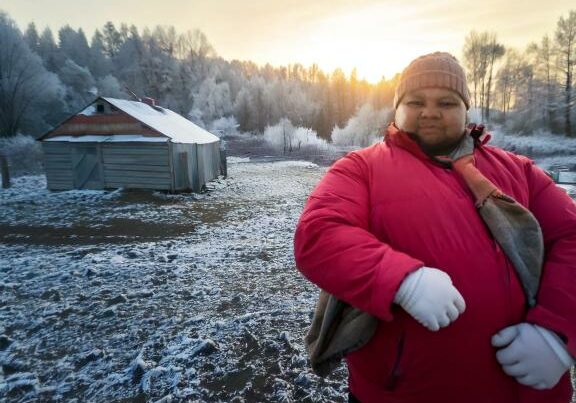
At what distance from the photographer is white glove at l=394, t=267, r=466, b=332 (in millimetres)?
1331

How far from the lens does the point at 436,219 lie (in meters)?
1.50

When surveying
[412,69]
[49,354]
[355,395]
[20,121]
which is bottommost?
[49,354]

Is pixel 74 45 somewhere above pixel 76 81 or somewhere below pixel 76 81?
above

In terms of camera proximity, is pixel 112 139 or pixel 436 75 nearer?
pixel 436 75

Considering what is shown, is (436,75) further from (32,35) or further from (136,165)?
(32,35)

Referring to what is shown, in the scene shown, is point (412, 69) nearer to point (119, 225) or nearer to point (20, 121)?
point (119, 225)

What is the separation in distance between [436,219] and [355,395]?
3.47ft

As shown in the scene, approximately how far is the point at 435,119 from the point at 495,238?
700mm

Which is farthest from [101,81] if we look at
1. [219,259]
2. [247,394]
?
[247,394]

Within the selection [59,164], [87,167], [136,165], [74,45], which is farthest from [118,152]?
[74,45]

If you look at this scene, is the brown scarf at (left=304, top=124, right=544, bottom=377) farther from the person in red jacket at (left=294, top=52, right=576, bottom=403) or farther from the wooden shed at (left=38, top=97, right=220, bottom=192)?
the wooden shed at (left=38, top=97, right=220, bottom=192)

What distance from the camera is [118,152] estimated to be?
17203mm

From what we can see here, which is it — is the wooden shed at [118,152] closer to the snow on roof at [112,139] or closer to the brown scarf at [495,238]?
the snow on roof at [112,139]

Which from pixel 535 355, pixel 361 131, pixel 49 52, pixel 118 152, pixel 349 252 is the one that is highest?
pixel 49 52
